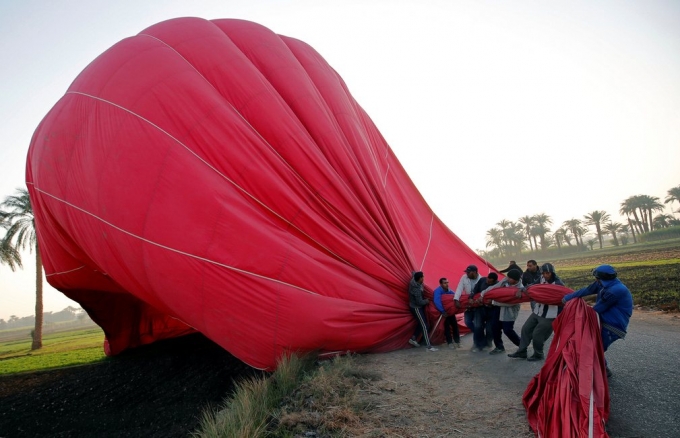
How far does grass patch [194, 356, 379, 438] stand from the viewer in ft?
12.3

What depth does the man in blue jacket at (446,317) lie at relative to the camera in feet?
21.7

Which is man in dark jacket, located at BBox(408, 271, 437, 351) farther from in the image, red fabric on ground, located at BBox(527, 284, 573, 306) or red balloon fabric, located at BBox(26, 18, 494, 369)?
red fabric on ground, located at BBox(527, 284, 573, 306)

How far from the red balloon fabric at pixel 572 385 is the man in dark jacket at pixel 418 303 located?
2442 mm

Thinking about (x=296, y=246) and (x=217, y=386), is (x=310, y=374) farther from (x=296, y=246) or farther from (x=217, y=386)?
(x=217, y=386)

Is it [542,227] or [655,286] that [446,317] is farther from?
[542,227]

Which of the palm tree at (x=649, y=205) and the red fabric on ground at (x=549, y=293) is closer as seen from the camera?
the red fabric on ground at (x=549, y=293)

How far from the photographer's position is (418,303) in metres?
6.47

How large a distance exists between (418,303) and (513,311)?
1.45 m

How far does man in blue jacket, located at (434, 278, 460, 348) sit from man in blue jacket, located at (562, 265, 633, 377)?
2.50m

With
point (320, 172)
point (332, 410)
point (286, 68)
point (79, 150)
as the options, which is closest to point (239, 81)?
point (286, 68)

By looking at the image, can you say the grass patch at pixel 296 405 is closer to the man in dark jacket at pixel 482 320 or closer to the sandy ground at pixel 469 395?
the sandy ground at pixel 469 395

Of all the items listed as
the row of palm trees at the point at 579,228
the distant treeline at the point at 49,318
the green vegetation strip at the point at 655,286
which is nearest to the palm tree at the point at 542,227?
the row of palm trees at the point at 579,228

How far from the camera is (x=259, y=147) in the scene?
6.46 metres

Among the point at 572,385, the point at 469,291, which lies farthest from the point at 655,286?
the point at 572,385
